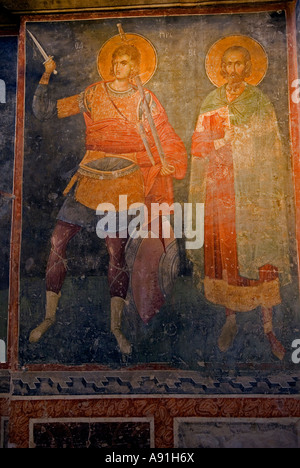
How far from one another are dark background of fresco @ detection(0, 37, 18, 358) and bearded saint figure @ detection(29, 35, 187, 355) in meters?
0.32

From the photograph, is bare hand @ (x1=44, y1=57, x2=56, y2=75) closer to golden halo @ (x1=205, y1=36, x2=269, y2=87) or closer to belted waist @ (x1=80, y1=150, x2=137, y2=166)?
belted waist @ (x1=80, y1=150, x2=137, y2=166)

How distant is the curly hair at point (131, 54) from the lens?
5855 mm

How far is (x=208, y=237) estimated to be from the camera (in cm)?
542

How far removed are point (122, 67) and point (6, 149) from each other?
1.59m

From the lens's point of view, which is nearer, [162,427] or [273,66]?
[162,427]

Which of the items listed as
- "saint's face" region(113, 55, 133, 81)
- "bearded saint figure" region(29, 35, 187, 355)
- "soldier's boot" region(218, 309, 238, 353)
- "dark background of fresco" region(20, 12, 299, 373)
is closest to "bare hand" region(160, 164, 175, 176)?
"bearded saint figure" region(29, 35, 187, 355)

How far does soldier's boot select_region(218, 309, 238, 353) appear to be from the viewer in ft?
17.0

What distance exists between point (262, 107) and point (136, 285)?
234 centimetres

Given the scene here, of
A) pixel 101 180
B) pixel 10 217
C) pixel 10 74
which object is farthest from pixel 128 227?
pixel 10 74

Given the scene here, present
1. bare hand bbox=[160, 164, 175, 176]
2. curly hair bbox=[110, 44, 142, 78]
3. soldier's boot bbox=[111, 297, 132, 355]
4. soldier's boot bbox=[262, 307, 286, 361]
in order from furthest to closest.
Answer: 1. curly hair bbox=[110, 44, 142, 78]
2. bare hand bbox=[160, 164, 175, 176]
3. soldier's boot bbox=[111, 297, 132, 355]
4. soldier's boot bbox=[262, 307, 286, 361]

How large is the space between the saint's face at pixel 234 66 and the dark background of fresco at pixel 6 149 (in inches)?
93.9

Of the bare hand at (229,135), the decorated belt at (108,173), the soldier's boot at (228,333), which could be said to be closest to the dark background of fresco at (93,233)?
the soldier's boot at (228,333)

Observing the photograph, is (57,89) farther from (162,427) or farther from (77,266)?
(162,427)

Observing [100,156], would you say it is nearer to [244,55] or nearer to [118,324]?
A: [118,324]
